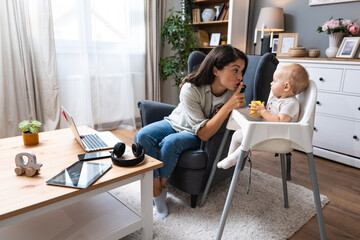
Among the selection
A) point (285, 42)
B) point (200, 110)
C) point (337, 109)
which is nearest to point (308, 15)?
point (285, 42)

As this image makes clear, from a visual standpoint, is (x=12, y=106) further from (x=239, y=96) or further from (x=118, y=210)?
(x=239, y=96)

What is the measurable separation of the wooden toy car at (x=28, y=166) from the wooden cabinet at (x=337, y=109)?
236 centimetres

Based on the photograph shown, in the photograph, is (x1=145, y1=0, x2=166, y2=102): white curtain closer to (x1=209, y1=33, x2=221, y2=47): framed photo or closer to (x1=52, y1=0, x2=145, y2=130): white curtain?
(x1=52, y1=0, x2=145, y2=130): white curtain

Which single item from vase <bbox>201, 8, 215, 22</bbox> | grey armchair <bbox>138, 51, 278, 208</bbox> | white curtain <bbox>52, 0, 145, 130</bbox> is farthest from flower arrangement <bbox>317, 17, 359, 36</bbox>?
white curtain <bbox>52, 0, 145, 130</bbox>

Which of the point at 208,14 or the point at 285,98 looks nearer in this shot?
the point at 285,98

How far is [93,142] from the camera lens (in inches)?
57.3

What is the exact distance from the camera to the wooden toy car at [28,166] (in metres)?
1.08

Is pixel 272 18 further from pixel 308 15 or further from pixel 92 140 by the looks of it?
pixel 92 140

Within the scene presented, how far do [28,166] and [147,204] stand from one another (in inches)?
21.5

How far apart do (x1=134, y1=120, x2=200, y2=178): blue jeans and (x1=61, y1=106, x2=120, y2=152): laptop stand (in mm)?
174

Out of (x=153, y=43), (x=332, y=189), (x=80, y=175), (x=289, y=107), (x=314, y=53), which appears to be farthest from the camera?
(x=153, y=43)

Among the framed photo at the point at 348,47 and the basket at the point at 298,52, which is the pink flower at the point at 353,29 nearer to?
the framed photo at the point at 348,47

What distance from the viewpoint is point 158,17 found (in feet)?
11.2

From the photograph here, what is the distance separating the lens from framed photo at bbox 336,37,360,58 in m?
2.35
